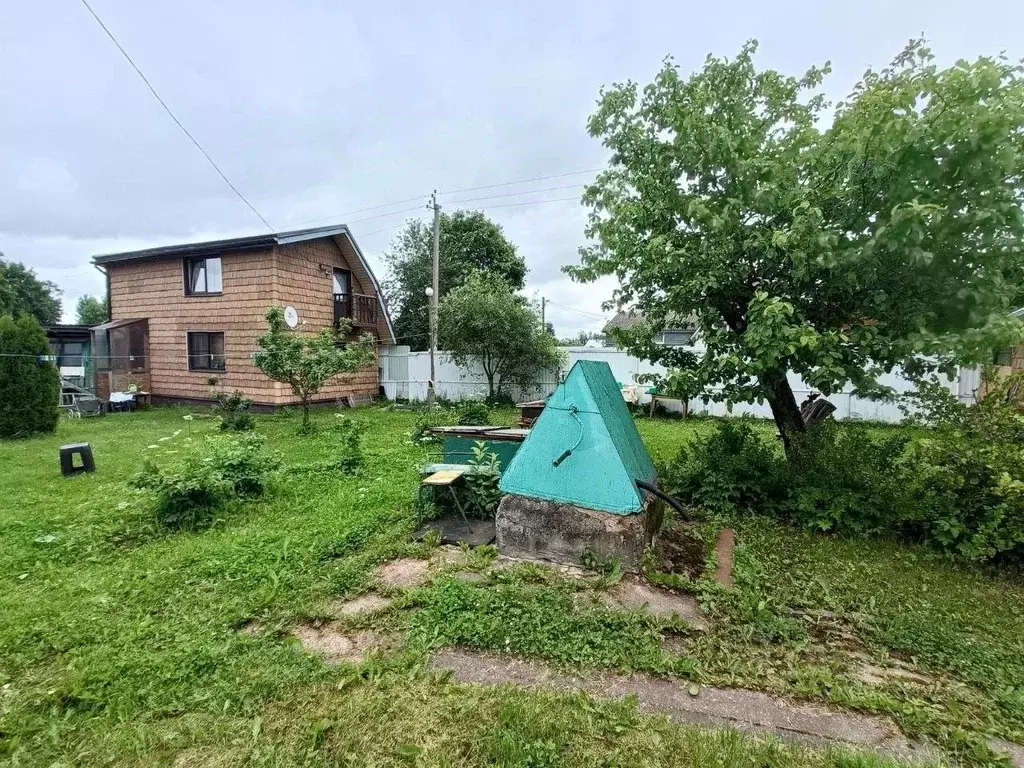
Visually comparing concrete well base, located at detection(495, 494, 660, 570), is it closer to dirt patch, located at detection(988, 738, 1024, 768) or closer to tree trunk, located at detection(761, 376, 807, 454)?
dirt patch, located at detection(988, 738, 1024, 768)

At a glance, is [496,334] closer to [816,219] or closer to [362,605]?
[816,219]

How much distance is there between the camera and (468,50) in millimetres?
7887

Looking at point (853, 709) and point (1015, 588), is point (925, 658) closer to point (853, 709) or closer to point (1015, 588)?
point (853, 709)

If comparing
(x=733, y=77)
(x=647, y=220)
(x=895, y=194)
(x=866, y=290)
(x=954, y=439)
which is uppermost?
(x=733, y=77)

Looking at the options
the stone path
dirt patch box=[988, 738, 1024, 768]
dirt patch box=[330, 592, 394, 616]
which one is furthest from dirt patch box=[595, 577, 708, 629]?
dirt patch box=[330, 592, 394, 616]

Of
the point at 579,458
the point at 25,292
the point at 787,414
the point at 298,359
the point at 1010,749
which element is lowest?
the point at 1010,749

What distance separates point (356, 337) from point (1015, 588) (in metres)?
14.7

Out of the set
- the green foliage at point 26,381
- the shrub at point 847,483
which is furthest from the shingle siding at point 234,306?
the shrub at point 847,483

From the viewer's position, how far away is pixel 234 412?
11.7m

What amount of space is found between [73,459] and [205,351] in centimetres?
744

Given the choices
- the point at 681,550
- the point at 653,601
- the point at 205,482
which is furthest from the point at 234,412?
the point at 653,601

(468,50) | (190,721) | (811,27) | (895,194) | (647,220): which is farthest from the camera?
(468,50)

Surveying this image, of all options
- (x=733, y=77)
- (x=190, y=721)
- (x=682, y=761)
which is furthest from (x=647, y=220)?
(x=190, y=721)

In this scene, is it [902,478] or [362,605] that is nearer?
[362,605]
